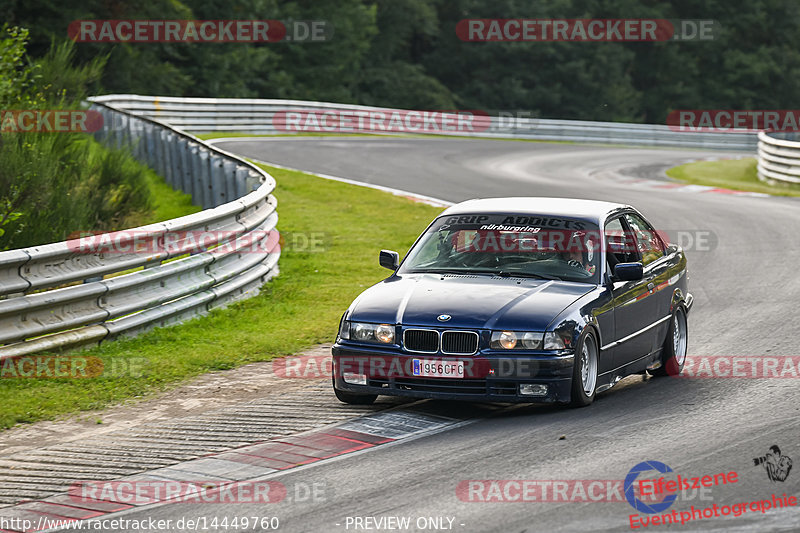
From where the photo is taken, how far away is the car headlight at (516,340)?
26.4 ft

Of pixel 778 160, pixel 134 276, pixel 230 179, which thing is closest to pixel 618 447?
pixel 134 276

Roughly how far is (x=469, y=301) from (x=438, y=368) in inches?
21.7

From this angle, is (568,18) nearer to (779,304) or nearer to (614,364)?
(779,304)

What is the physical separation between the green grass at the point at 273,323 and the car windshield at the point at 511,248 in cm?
206

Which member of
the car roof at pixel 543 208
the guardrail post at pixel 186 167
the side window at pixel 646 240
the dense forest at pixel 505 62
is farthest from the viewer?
the dense forest at pixel 505 62

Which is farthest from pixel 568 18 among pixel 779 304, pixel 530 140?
pixel 779 304

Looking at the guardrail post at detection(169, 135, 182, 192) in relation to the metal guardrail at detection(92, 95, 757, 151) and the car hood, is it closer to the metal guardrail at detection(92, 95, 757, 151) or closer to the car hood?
the metal guardrail at detection(92, 95, 757, 151)

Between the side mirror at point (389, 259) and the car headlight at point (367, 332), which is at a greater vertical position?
the side mirror at point (389, 259)

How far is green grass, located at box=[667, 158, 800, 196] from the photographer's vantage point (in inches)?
1093

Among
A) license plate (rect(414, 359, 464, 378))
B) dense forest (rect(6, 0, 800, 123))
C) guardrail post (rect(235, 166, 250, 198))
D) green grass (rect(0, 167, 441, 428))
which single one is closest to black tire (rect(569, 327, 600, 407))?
license plate (rect(414, 359, 464, 378))

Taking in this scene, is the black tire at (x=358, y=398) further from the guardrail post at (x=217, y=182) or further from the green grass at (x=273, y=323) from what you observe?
the guardrail post at (x=217, y=182)

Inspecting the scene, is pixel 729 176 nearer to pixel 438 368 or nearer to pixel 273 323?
pixel 273 323

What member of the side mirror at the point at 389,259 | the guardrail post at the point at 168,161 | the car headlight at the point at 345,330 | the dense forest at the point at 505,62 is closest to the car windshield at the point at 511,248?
the side mirror at the point at 389,259

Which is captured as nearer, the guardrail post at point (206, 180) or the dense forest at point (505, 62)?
the guardrail post at point (206, 180)
